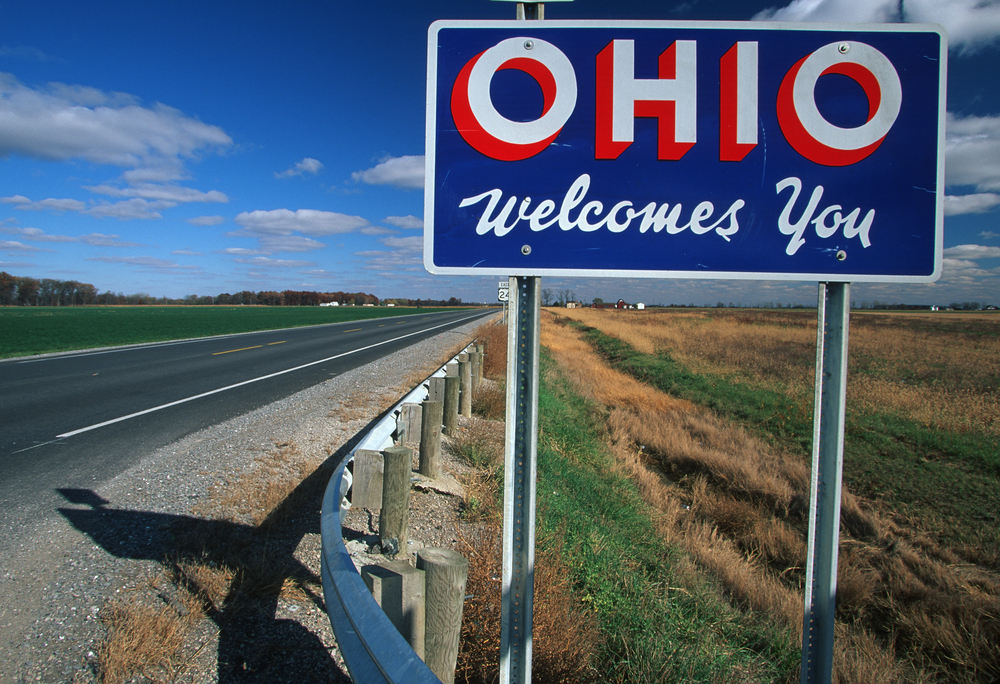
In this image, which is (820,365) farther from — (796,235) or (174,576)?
(174,576)

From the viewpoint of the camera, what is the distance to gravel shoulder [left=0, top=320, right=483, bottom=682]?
2258 millimetres

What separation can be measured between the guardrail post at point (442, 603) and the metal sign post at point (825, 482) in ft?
3.53

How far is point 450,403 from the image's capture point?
5.84 metres

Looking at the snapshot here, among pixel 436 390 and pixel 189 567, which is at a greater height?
pixel 436 390

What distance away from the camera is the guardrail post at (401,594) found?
5.49 feet

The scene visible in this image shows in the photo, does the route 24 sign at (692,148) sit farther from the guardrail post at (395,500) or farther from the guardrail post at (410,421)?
the guardrail post at (410,421)

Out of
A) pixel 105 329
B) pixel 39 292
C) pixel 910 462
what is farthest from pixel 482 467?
pixel 39 292

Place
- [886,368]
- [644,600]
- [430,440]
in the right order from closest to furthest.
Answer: [644,600] → [430,440] → [886,368]

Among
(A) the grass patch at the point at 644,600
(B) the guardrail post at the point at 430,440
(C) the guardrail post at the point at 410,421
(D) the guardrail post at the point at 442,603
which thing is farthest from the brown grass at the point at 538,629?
(C) the guardrail post at the point at 410,421

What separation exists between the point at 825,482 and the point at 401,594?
52.8 inches

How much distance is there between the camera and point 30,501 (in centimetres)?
408

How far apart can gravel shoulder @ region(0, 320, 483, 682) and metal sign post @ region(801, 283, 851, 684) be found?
1.88 metres

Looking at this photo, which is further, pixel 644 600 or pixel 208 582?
pixel 644 600

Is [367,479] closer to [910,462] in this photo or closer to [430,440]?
[430,440]
